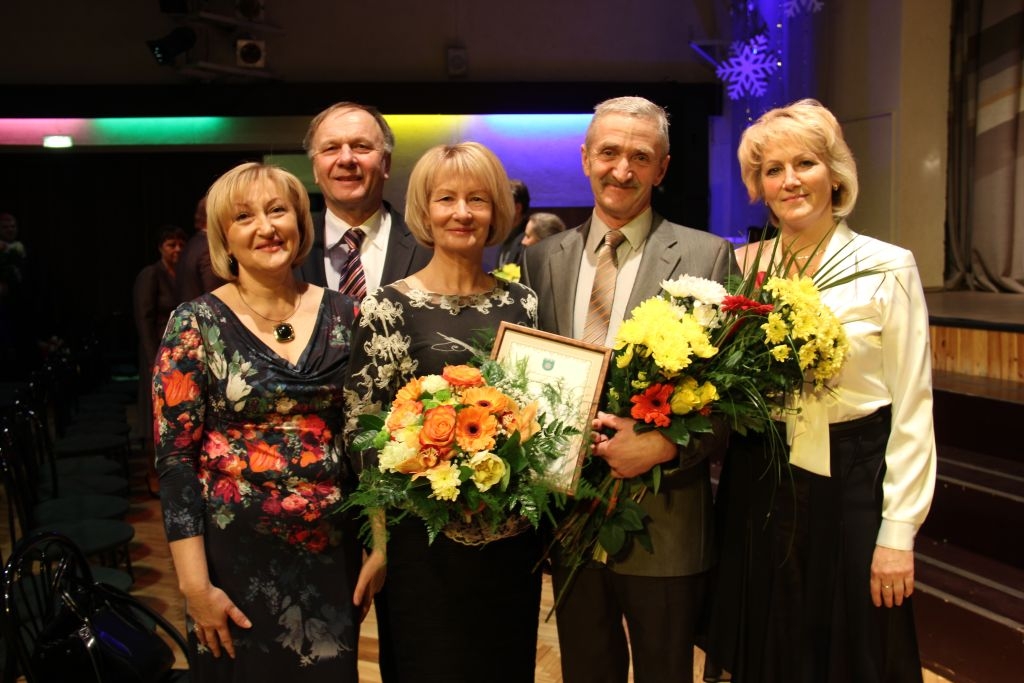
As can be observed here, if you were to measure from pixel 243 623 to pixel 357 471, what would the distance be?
41 centimetres

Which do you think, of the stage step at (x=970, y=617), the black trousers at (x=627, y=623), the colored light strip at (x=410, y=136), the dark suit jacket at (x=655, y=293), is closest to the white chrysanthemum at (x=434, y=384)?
the dark suit jacket at (x=655, y=293)

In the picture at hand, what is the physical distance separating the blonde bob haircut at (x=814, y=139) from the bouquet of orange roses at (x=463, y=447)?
0.87 m

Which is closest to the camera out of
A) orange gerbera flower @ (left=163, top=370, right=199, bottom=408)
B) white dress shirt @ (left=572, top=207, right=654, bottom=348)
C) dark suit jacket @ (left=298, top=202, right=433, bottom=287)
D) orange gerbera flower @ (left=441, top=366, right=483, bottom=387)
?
orange gerbera flower @ (left=441, top=366, right=483, bottom=387)

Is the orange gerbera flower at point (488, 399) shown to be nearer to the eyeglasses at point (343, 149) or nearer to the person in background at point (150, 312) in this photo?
the eyeglasses at point (343, 149)

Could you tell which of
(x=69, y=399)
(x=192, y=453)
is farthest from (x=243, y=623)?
(x=69, y=399)

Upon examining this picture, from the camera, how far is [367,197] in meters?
2.61

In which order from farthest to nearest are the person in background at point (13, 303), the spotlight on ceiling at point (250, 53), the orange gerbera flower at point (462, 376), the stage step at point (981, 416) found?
1. the spotlight on ceiling at point (250, 53)
2. the person in background at point (13, 303)
3. the stage step at point (981, 416)
4. the orange gerbera flower at point (462, 376)

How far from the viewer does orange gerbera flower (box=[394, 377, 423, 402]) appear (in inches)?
71.7

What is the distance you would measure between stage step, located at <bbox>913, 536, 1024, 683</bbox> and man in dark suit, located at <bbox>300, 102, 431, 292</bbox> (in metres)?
2.24

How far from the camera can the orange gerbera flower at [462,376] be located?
5.95 ft

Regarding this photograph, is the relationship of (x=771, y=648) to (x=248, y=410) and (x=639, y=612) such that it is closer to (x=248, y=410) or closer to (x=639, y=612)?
(x=639, y=612)

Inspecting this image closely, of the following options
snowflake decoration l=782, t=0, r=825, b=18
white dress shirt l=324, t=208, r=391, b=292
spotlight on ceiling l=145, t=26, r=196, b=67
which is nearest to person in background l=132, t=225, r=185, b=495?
spotlight on ceiling l=145, t=26, r=196, b=67

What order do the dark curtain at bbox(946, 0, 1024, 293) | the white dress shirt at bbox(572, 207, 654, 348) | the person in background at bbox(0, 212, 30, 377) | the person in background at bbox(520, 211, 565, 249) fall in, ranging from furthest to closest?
the person in background at bbox(0, 212, 30, 377) → the dark curtain at bbox(946, 0, 1024, 293) → the person in background at bbox(520, 211, 565, 249) → the white dress shirt at bbox(572, 207, 654, 348)

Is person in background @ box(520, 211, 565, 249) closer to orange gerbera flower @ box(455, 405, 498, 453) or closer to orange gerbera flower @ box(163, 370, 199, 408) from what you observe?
orange gerbera flower @ box(163, 370, 199, 408)
